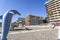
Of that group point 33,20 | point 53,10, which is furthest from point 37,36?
point 53,10

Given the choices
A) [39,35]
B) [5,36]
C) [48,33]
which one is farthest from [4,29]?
[48,33]

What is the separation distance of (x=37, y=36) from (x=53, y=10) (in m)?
57.5

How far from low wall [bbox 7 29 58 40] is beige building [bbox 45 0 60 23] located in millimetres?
49024

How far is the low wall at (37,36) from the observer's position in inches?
322

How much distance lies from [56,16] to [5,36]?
5765 centimetres

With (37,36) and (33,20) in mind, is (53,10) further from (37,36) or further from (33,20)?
(37,36)

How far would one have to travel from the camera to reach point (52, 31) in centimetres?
1109

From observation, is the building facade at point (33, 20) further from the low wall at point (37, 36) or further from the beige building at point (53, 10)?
the low wall at point (37, 36)

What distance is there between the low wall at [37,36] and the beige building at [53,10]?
4902cm

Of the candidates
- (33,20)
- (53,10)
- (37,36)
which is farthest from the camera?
(53,10)

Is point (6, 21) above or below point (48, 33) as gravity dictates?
above

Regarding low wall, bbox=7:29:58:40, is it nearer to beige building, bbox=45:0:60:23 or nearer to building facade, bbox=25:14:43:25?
building facade, bbox=25:14:43:25

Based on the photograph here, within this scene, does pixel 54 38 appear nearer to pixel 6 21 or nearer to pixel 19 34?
pixel 19 34

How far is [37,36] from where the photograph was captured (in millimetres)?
9445
